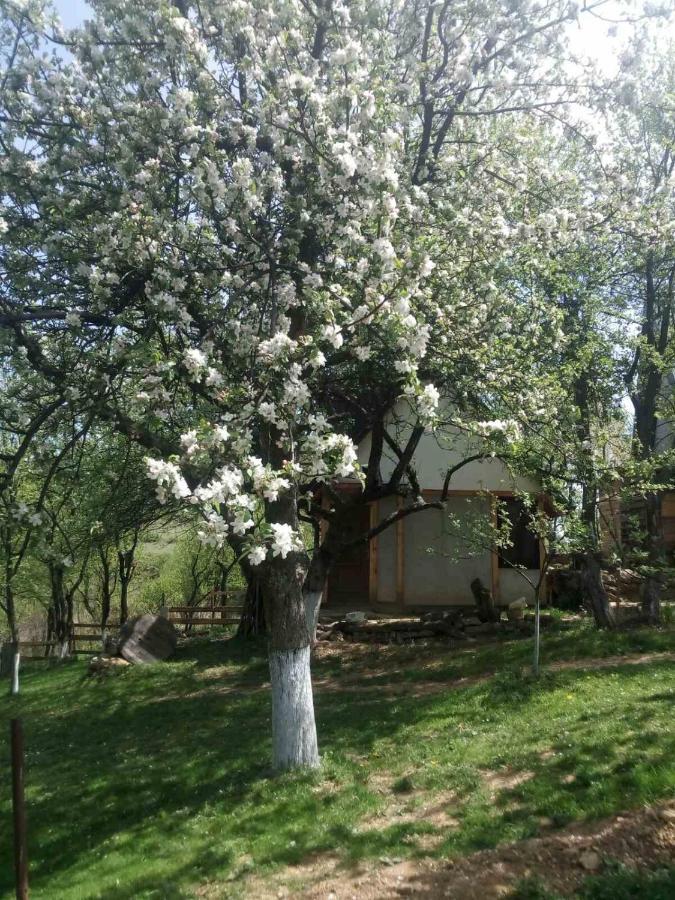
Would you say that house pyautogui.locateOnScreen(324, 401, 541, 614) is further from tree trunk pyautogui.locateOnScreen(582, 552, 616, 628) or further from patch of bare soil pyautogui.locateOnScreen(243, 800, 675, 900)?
patch of bare soil pyautogui.locateOnScreen(243, 800, 675, 900)

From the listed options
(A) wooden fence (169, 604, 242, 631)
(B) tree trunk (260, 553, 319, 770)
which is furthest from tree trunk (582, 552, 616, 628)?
(A) wooden fence (169, 604, 242, 631)

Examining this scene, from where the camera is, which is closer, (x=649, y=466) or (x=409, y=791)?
(x=409, y=791)

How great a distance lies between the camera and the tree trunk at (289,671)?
26.1 feet

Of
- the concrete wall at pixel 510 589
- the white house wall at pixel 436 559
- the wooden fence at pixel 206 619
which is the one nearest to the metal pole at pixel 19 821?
the white house wall at pixel 436 559

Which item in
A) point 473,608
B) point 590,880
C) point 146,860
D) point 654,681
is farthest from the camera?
point 473,608

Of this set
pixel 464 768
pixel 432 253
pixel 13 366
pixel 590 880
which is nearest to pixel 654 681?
pixel 464 768

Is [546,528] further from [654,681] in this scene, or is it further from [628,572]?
[628,572]

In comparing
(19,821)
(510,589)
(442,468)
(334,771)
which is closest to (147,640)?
(442,468)

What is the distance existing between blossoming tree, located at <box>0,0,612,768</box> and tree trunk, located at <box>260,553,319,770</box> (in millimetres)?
24

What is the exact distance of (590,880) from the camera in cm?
492

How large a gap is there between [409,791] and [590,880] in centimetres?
266

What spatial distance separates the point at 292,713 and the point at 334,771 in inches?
30.4

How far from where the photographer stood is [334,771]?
7.95 metres

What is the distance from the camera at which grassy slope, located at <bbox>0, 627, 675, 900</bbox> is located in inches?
245
